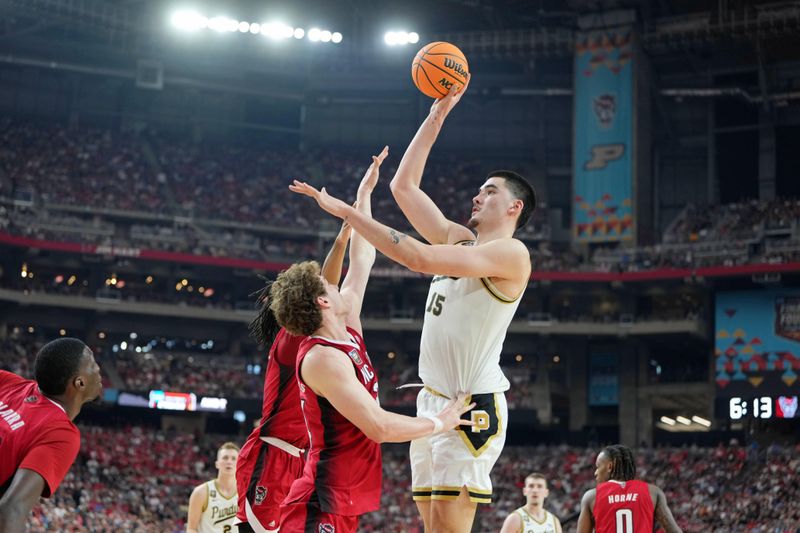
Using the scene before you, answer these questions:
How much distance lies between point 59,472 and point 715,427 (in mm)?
45604

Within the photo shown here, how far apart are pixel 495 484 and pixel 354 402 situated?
37729mm

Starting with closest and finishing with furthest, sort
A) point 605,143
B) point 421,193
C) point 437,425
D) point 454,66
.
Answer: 1. point 437,425
2. point 421,193
3. point 454,66
4. point 605,143

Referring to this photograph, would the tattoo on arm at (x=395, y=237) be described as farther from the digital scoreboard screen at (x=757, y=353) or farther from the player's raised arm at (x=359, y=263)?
the digital scoreboard screen at (x=757, y=353)

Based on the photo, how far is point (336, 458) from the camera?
22.3ft

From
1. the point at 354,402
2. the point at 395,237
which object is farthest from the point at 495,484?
the point at 395,237

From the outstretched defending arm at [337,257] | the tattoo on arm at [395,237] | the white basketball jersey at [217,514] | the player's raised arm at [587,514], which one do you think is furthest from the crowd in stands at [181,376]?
the tattoo on arm at [395,237]

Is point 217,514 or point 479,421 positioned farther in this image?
point 217,514

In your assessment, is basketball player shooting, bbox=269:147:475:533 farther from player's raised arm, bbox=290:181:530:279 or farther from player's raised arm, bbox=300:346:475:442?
player's raised arm, bbox=290:181:530:279

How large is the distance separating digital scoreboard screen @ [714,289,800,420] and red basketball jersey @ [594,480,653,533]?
34718 mm

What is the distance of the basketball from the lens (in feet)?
26.9

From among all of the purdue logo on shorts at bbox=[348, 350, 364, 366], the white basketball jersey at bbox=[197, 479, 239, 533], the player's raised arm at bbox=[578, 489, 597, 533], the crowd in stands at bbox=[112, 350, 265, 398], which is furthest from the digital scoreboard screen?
the purdue logo on shorts at bbox=[348, 350, 364, 366]

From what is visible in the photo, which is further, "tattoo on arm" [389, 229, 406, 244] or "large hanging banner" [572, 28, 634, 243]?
"large hanging banner" [572, 28, 634, 243]

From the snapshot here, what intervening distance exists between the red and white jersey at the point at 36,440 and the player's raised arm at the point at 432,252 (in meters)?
1.98

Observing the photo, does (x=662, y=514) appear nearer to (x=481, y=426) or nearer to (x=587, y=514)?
(x=587, y=514)
